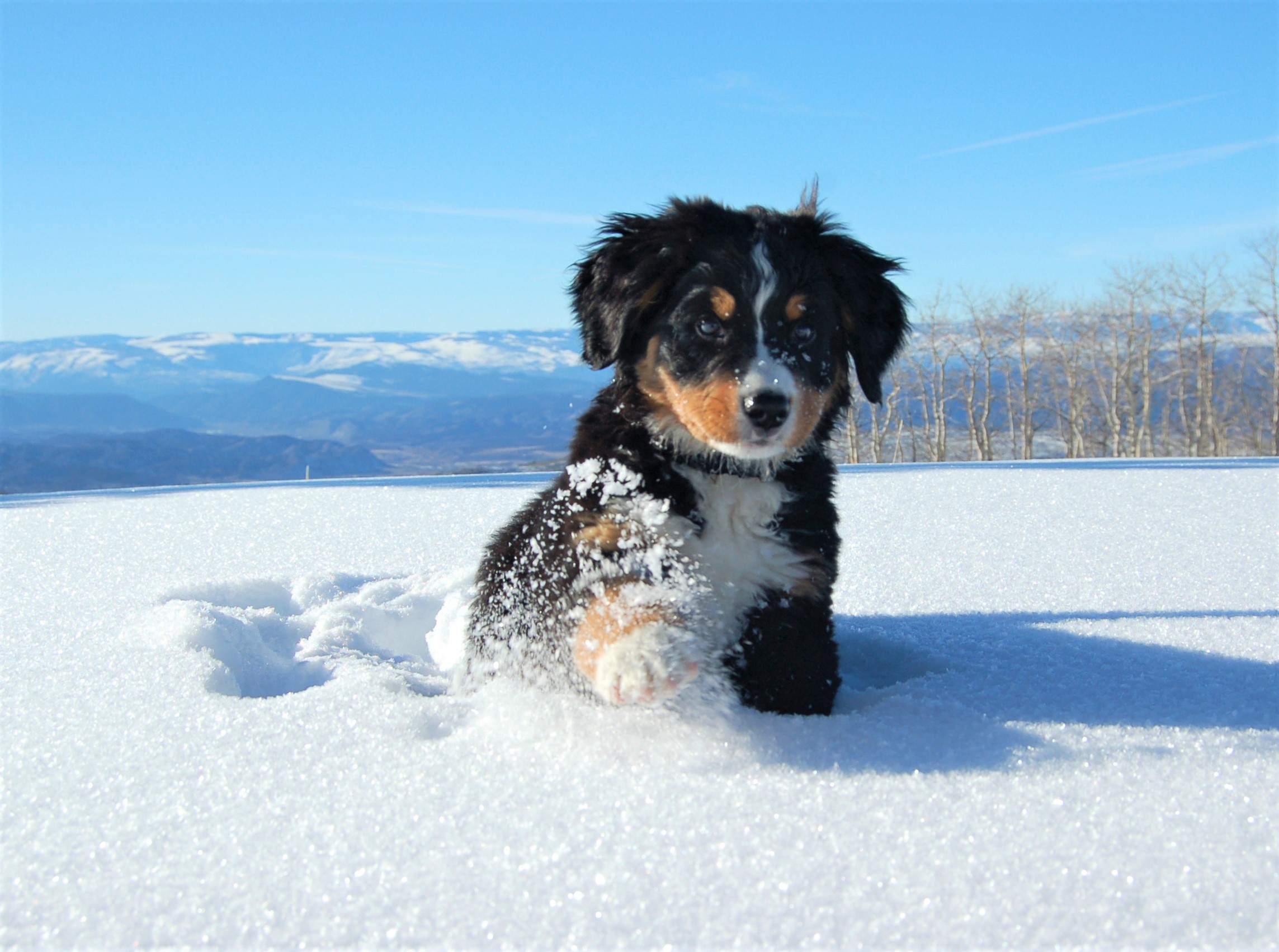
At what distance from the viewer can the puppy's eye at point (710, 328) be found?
268 centimetres

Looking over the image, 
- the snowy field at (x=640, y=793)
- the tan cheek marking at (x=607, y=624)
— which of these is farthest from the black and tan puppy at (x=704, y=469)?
the snowy field at (x=640, y=793)

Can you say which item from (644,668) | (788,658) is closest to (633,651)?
(644,668)

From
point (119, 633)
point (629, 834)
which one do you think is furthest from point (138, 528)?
point (629, 834)

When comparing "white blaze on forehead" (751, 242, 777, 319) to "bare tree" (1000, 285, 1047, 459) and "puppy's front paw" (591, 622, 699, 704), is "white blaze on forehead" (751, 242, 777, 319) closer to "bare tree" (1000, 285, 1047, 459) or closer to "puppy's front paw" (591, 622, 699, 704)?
"puppy's front paw" (591, 622, 699, 704)

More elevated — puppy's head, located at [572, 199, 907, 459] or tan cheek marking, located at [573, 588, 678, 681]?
puppy's head, located at [572, 199, 907, 459]

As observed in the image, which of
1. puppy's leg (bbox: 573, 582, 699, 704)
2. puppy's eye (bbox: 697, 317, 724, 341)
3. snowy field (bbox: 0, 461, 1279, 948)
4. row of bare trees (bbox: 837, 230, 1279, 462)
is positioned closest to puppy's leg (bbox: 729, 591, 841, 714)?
snowy field (bbox: 0, 461, 1279, 948)

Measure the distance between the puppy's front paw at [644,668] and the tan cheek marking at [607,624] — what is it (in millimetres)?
30

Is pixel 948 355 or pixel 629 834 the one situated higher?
pixel 948 355

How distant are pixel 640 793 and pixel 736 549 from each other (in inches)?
41.8

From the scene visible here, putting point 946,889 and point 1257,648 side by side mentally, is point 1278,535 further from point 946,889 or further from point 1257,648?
point 946,889

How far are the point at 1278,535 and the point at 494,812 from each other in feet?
18.3

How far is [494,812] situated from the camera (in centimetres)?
168

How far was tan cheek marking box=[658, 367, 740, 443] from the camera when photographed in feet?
8.23

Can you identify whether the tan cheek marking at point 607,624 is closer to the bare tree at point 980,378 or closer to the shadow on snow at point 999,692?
the shadow on snow at point 999,692
